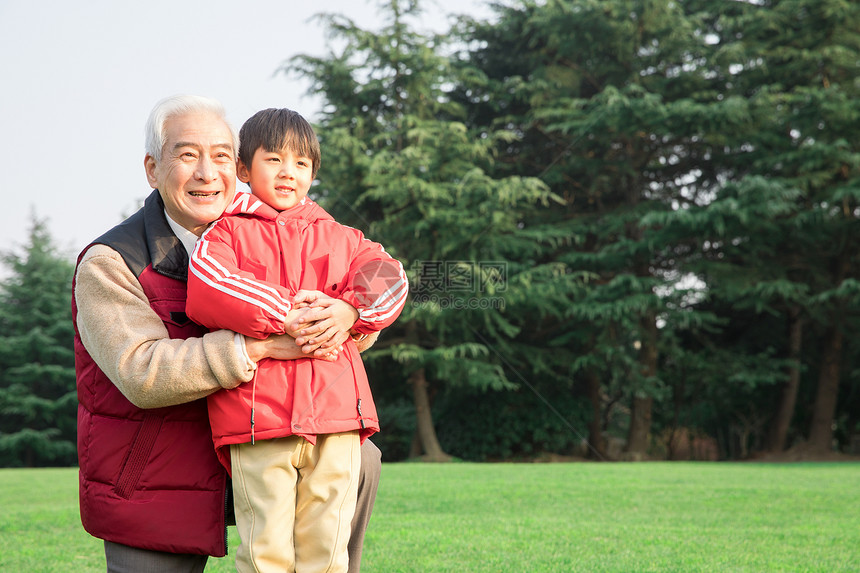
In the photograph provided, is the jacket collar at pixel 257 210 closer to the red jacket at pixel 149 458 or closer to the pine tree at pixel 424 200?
the red jacket at pixel 149 458

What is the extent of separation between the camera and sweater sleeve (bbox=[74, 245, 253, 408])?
1719 mm

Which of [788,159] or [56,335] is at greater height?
[788,159]

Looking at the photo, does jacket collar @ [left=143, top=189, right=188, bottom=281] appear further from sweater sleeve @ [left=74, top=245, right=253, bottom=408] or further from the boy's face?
the boy's face

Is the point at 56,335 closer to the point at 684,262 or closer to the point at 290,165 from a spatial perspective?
the point at 684,262

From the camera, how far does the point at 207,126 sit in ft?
6.55

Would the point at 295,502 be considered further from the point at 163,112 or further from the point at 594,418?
the point at 594,418

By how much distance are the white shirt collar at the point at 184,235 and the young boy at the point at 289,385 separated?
0.12m

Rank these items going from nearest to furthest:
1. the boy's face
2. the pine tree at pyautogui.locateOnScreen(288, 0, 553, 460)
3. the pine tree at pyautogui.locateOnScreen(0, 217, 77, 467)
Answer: the boy's face, the pine tree at pyautogui.locateOnScreen(288, 0, 553, 460), the pine tree at pyautogui.locateOnScreen(0, 217, 77, 467)

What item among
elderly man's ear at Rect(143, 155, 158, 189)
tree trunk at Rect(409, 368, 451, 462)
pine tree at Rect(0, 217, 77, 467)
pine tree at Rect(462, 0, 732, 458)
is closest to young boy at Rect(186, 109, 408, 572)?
elderly man's ear at Rect(143, 155, 158, 189)

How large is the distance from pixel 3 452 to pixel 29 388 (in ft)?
5.68

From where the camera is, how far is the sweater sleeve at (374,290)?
78.0 inches

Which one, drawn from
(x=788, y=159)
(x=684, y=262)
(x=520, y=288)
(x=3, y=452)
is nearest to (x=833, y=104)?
(x=788, y=159)

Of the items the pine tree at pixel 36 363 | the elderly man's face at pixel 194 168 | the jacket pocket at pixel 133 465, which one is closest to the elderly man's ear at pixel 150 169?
the elderly man's face at pixel 194 168

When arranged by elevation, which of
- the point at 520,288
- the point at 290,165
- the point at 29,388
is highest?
the point at 520,288
